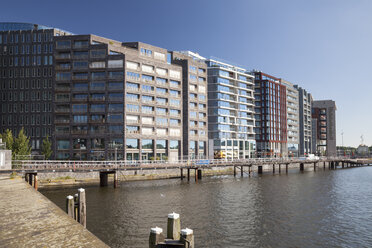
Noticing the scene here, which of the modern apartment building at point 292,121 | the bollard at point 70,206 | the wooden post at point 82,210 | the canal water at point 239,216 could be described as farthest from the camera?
the modern apartment building at point 292,121

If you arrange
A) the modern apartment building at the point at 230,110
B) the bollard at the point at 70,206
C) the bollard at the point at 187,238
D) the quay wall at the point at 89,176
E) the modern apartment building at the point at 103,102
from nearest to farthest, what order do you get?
the bollard at the point at 187,238, the bollard at the point at 70,206, the quay wall at the point at 89,176, the modern apartment building at the point at 103,102, the modern apartment building at the point at 230,110

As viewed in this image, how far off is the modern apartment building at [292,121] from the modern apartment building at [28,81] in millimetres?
120130

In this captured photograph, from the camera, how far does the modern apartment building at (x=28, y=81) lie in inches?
4341

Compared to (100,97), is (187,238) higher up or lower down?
lower down

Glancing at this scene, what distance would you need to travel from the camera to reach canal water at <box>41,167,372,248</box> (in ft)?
87.2

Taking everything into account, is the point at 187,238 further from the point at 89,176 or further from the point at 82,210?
the point at 89,176

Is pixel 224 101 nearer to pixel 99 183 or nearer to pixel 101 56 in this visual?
pixel 101 56

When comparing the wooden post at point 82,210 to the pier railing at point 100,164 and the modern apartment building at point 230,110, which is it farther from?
the modern apartment building at point 230,110

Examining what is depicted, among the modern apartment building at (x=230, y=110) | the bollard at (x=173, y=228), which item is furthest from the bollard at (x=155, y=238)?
the modern apartment building at (x=230, y=110)

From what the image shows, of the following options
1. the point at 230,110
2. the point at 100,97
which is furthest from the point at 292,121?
the point at 100,97

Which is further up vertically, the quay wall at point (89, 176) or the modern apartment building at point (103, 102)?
the modern apartment building at point (103, 102)

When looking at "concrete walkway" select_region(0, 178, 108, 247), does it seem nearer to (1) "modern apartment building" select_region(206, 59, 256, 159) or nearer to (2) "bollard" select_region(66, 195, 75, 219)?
(2) "bollard" select_region(66, 195, 75, 219)

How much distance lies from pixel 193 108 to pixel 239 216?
78.1 metres

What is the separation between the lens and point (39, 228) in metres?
15.5
